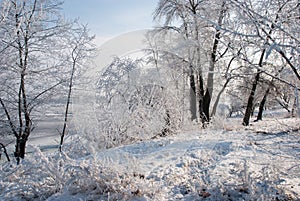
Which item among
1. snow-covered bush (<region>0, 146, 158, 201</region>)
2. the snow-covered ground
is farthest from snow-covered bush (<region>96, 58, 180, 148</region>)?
snow-covered bush (<region>0, 146, 158, 201</region>)

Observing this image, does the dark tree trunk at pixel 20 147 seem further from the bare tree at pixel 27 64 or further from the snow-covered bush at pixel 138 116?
the snow-covered bush at pixel 138 116

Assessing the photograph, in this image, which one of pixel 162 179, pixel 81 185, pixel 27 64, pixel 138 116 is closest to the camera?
pixel 81 185

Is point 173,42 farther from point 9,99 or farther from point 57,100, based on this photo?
point 9,99

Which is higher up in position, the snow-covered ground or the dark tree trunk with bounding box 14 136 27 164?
the snow-covered ground

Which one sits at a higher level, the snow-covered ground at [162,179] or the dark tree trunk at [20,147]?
the snow-covered ground at [162,179]

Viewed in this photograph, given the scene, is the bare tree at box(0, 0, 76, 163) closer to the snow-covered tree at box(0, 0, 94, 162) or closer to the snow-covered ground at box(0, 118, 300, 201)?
A: the snow-covered tree at box(0, 0, 94, 162)

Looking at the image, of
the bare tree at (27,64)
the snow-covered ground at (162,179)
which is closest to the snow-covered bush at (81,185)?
the snow-covered ground at (162,179)

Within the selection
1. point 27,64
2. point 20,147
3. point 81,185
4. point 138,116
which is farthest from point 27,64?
point 81,185

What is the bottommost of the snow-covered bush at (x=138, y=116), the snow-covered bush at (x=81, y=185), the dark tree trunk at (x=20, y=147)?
the dark tree trunk at (x=20, y=147)

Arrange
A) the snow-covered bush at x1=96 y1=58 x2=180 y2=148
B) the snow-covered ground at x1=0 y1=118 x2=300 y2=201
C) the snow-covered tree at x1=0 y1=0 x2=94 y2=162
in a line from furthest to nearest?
1. the snow-covered tree at x1=0 y1=0 x2=94 y2=162
2. the snow-covered bush at x1=96 y1=58 x2=180 y2=148
3. the snow-covered ground at x1=0 y1=118 x2=300 y2=201

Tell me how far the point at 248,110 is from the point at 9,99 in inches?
450

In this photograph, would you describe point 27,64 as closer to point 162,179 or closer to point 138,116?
point 138,116

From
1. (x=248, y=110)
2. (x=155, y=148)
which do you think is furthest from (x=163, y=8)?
(x=155, y=148)

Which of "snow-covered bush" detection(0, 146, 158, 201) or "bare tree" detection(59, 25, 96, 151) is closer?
"snow-covered bush" detection(0, 146, 158, 201)
